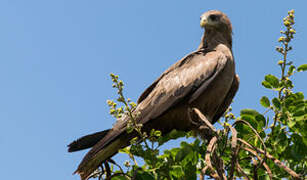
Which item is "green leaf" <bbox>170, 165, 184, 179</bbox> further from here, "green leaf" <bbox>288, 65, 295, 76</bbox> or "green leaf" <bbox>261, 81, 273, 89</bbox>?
"green leaf" <bbox>288, 65, 295, 76</bbox>

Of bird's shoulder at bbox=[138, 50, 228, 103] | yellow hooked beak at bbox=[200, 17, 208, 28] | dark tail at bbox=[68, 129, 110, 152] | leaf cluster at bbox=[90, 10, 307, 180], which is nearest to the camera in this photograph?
leaf cluster at bbox=[90, 10, 307, 180]

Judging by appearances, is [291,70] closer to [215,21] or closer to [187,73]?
[187,73]

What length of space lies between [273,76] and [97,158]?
6.10 ft

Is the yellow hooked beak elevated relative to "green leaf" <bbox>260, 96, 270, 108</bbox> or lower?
elevated

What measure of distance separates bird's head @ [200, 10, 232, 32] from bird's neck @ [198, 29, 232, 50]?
0.07 m

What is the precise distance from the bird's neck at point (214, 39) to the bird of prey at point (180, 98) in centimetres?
21

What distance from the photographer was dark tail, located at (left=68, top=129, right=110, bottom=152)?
4426 millimetres

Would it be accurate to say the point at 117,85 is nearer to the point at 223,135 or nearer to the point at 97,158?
the point at 223,135

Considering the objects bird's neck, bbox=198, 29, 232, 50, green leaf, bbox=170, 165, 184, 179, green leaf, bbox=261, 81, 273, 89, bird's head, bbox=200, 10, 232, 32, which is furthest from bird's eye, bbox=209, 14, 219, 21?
green leaf, bbox=170, 165, 184, 179

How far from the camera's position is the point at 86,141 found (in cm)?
452

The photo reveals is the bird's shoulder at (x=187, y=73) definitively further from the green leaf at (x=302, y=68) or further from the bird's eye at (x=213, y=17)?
the green leaf at (x=302, y=68)

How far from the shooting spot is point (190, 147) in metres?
3.27

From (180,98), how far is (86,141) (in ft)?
3.67

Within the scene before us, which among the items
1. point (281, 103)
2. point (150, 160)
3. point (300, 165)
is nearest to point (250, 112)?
point (281, 103)
